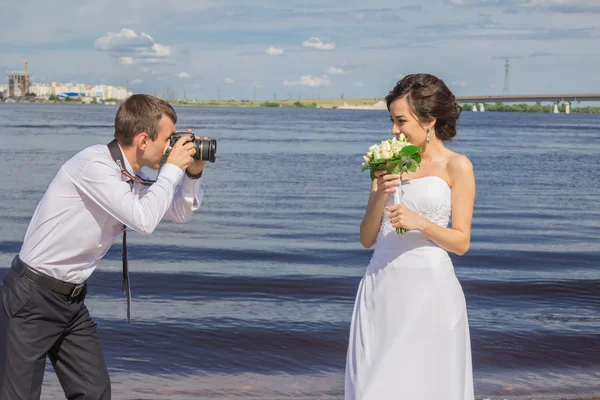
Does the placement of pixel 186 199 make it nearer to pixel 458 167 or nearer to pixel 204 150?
pixel 204 150

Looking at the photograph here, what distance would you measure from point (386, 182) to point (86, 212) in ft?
5.26

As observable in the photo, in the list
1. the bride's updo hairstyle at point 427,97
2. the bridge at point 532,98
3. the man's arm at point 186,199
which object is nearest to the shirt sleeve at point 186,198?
the man's arm at point 186,199

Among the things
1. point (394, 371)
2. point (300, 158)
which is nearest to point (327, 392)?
point (394, 371)

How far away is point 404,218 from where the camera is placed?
430cm

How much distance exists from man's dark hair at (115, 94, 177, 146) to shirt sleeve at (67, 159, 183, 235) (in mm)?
194

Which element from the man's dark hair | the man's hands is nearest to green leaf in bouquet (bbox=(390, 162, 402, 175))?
the man's hands

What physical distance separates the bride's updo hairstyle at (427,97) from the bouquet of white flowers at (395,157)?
37cm

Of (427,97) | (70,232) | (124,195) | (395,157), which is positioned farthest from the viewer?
(427,97)

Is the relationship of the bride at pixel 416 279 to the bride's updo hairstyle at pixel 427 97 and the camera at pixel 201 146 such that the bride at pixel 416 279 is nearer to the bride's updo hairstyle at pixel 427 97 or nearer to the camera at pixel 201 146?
the bride's updo hairstyle at pixel 427 97

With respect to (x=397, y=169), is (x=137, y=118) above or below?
above

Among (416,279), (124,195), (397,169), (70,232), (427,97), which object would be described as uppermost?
(427,97)

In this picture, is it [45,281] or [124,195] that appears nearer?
[124,195]

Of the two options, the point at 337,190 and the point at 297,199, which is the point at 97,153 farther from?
the point at 337,190

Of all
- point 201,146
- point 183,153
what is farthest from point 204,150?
point 183,153
